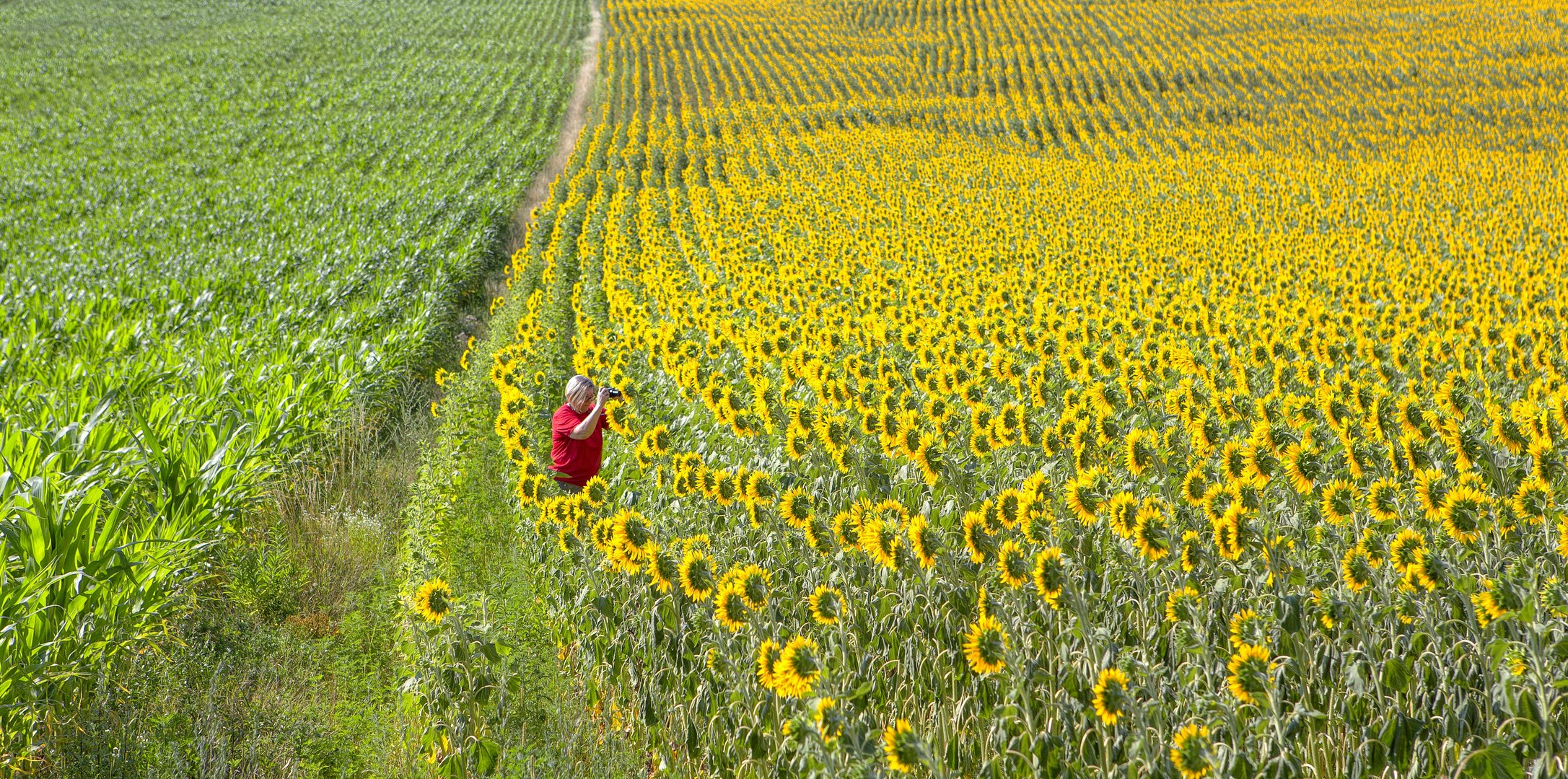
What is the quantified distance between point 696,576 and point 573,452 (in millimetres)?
2533

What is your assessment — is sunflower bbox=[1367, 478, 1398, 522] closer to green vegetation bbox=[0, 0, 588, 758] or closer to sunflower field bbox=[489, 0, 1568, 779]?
sunflower field bbox=[489, 0, 1568, 779]

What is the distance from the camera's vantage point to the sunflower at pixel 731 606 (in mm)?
3439

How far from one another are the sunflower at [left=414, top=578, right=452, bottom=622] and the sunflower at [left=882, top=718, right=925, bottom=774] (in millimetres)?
2179

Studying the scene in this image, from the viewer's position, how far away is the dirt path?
2012 centimetres

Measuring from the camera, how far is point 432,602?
402 centimetres

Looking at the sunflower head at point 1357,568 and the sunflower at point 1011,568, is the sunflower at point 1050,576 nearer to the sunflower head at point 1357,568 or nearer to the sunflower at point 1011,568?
the sunflower at point 1011,568

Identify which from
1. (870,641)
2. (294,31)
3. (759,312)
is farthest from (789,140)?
(294,31)

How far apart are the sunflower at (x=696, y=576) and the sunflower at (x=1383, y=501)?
2312mm

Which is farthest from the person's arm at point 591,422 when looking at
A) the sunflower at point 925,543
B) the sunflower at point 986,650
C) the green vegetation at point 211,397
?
the sunflower at point 986,650

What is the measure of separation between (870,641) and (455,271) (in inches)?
482

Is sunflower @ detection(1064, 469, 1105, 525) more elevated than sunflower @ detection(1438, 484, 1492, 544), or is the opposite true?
sunflower @ detection(1438, 484, 1492, 544)

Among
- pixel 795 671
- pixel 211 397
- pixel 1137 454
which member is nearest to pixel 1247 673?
pixel 795 671

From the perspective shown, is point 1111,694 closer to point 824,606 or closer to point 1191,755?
point 1191,755

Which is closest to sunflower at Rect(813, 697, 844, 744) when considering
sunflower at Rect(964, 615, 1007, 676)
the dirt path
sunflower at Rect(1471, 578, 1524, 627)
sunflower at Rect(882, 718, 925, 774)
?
sunflower at Rect(882, 718, 925, 774)
